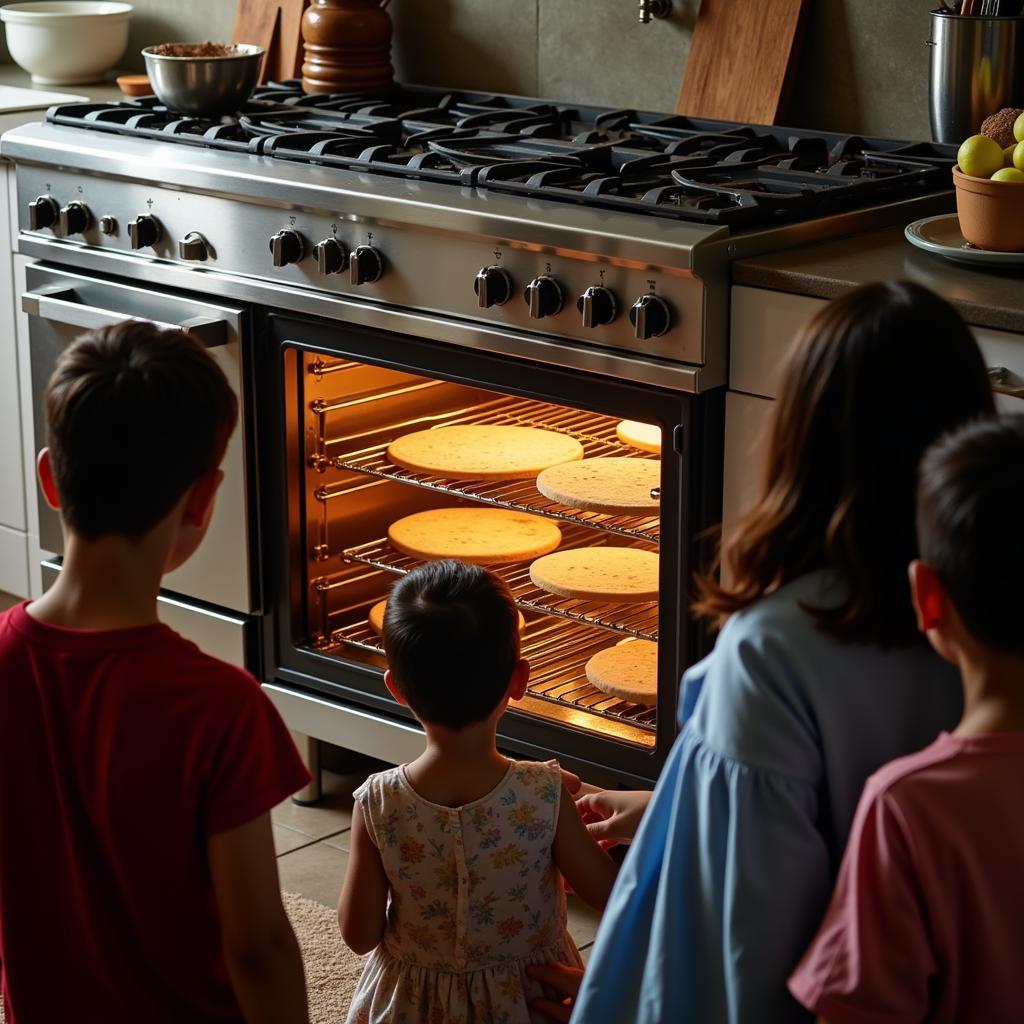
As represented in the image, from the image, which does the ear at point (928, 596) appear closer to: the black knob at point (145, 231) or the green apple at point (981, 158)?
the green apple at point (981, 158)

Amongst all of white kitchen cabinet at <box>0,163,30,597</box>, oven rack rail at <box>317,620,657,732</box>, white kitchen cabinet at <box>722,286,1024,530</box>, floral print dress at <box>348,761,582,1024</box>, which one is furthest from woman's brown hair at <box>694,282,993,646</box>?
white kitchen cabinet at <box>0,163,30,597</box>

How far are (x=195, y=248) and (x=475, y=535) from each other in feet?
2.03

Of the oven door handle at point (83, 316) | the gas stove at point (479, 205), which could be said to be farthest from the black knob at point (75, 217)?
the oven door handle at point (83, 316)

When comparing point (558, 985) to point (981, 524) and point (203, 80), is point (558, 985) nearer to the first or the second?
point (981, 524)

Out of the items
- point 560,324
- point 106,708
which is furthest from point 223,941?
point 560,324

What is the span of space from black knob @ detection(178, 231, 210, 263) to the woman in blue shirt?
1.51 m

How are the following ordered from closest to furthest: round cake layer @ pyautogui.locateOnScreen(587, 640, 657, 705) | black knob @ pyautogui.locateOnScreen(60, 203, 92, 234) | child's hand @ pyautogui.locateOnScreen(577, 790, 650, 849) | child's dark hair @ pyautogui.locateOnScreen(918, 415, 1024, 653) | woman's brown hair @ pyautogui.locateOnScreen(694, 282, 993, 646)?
child's dark hair @ pyautogui.locateOnScreen(918, 415, 1024, 653) → woman's brown hair @ pyautogui.locateOnScreen(694, 282, 993, 646) → child's hand @ pyautogui.locateOnScreen(577, 790, 650, 849) → round cake layer @ pyautogui.locateOnScreen(587, 640, 657, 705) → black knob @ pyautogui.locateOnScreen(60, 203, 92, 234)

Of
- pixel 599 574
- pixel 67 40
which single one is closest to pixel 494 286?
pixel 599 574

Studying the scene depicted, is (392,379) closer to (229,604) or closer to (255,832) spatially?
(229,604)

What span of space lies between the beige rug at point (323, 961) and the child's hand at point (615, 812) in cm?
60

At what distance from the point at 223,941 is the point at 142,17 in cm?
300

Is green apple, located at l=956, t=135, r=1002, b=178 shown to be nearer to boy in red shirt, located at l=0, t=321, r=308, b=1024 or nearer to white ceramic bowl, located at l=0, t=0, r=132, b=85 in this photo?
boy in red shirt, located at l=0, t=321, r=308, b=1024

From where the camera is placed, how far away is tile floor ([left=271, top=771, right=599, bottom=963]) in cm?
Answer: 248

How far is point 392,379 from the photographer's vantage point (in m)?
2.73
